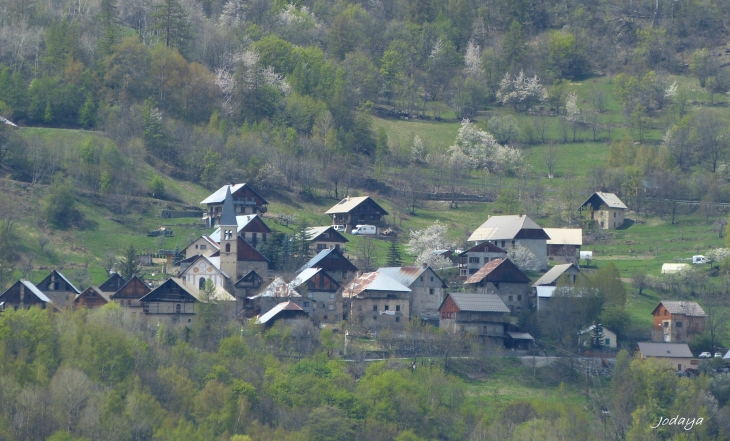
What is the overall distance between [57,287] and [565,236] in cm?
3762

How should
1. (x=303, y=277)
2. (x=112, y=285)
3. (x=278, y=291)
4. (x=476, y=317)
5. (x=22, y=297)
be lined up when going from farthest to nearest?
(x=303, y=277)
(x=278, y=291)
(x=476, y=317)
(x=112, y=285)
(x=22, y=297)

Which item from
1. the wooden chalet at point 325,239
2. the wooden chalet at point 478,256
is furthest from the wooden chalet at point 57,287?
the wooden chalet at point 478,256

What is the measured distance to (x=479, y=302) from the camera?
3693 inches

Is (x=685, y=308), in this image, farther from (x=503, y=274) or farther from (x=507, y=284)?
(x=503, y=274)

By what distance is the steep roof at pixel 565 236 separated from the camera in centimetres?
10982

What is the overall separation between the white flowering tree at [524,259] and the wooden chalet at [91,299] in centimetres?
2950

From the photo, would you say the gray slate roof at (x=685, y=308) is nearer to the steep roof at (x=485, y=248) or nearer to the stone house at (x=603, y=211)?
the steep roof at (x=485, y=248)

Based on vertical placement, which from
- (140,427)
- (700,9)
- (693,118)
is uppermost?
(700,9)

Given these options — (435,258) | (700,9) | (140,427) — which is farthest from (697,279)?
(700,9)

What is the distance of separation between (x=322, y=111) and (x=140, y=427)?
233ft

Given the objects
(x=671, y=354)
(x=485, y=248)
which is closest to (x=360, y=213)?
(x=485, y=248)

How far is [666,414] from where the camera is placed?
85.2 metres

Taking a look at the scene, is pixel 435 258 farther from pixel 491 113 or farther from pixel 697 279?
pixel 491 113

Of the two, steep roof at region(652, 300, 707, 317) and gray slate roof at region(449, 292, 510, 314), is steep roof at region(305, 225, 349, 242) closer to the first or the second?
gray slate roof at region(449, 292, 510, 314)
